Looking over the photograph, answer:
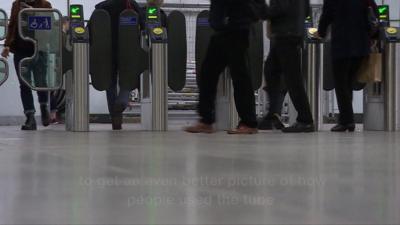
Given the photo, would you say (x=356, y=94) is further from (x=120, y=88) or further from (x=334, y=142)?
(x=334, y=142)

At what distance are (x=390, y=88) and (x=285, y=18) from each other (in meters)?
1.61

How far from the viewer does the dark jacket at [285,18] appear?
5008 millimetres

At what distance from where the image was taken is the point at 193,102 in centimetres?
951

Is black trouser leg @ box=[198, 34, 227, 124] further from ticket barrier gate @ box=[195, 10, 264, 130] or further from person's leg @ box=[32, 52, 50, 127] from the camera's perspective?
person's leg @ box=[32, 52, 50, 127]

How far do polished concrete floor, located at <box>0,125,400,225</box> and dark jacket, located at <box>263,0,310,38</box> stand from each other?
1545mm

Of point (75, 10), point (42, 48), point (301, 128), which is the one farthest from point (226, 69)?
point (42, 48)

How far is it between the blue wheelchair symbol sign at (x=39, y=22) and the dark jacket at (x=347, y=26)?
100 inches

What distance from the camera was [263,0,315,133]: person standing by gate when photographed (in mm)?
5023

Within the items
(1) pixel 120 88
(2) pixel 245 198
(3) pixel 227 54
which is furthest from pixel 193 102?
(2) pixel 245 198

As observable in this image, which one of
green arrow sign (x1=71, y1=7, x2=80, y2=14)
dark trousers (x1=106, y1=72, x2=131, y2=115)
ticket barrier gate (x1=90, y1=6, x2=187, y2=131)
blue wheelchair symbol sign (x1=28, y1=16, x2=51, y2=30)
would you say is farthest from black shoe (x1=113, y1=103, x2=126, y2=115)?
blue wheelchair symbol sign (x1=28, y1=16, x2=51, y2=30)

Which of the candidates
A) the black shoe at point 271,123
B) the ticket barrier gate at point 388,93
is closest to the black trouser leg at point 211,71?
the black shoe at point 271,123

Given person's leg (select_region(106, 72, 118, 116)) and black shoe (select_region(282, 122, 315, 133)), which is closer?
black shoe (select_region(282, 122, 315, 133))

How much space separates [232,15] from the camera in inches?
182

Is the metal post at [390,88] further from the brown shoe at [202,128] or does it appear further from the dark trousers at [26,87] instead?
the dark trousers at [26,87]
